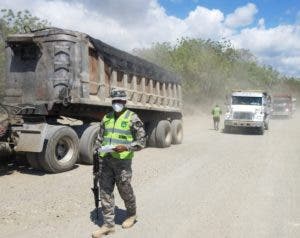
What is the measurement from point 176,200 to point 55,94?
14.1ft

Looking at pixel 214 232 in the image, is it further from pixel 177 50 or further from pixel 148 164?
pixel 177 50

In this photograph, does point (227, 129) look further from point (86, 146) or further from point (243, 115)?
point (86, 146)

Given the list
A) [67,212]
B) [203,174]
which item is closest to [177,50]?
[203,174]

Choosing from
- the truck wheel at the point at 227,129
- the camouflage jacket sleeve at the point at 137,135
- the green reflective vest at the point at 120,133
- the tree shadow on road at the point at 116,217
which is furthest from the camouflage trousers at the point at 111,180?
the truck wheel at the point at 227,129

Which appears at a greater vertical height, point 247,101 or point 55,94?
point 247,101

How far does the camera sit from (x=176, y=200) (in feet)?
23.6

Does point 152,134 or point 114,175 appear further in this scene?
point 152,134

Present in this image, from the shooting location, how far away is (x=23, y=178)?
8977 mm

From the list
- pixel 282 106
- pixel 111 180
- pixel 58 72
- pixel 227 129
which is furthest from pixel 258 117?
pixel 282 106

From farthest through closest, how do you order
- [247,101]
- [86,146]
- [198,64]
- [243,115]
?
[198,64], [247,101], [243,115], [86,146]

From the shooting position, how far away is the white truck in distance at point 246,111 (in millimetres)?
21828

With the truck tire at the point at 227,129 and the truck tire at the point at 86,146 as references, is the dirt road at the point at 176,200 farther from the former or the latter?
the truck tire at the point at 227,129

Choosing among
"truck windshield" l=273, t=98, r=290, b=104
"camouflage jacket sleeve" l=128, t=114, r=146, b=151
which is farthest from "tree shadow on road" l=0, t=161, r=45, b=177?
"truck windshield" l=273, t=98, r=290, b=104

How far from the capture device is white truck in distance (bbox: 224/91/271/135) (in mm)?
21828
